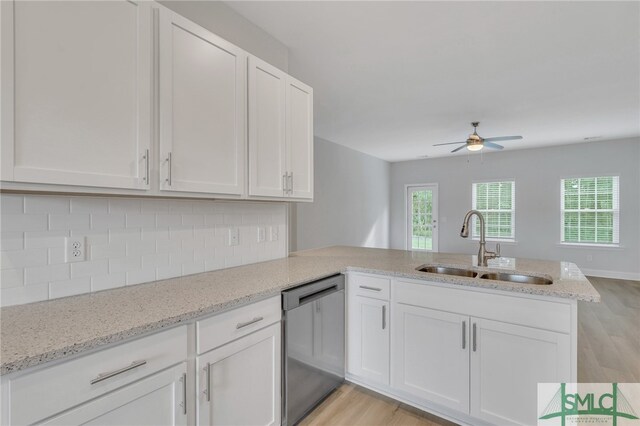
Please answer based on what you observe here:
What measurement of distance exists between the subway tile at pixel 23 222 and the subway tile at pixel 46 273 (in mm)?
165

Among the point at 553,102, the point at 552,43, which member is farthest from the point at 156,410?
the point at 553,102

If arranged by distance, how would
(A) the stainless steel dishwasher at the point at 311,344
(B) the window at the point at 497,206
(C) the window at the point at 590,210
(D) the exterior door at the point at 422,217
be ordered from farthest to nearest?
(D) the exterior door at the point at 422,217, (B) the window at the point at 497,206, (C) the window at the point at 590,210, (A) the stainless steel dishwasher at the point at 311,344

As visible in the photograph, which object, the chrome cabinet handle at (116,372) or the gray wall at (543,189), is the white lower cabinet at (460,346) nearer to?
the chrome cabinet handle at (116,372)

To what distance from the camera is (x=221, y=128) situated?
1696mm

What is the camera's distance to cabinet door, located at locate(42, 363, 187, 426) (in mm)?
937

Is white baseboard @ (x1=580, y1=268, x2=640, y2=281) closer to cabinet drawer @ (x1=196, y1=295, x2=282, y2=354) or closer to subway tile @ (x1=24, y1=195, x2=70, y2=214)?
cabinet drawer @ (x1=196, y1=295, x2=282, y2=354)

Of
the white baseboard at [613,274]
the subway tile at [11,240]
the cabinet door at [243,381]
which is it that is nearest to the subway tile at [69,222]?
the subway tile at [11,240]

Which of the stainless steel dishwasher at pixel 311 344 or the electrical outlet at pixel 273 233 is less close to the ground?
the electrical outlet at pixel 273 233

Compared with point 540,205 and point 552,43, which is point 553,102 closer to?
point 552,43

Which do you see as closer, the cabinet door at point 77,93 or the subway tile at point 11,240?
the cabinet door at point 77,93

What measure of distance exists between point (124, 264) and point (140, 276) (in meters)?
0.11

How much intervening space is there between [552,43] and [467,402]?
278cm

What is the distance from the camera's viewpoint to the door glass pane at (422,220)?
7898mm

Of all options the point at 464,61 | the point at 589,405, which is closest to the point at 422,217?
the point at 464,61
